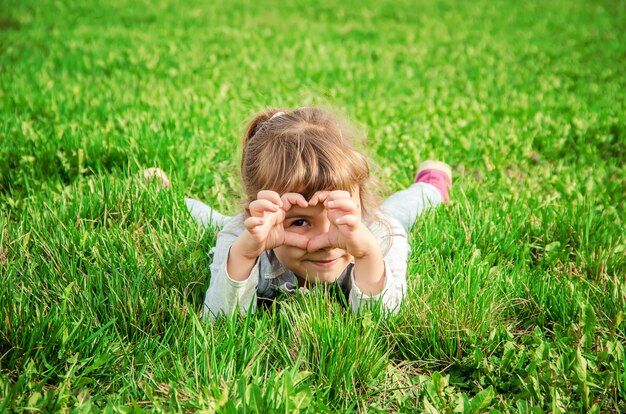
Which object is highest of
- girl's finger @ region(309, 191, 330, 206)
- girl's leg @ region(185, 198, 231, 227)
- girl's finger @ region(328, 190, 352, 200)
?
girl's finger @ region(328, 190, 352, 200)

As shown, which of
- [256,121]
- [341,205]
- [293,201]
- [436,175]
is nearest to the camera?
[341,205]

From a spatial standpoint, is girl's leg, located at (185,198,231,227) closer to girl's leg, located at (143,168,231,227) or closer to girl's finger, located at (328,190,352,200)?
girl's leg, located at (143,168,231,227)

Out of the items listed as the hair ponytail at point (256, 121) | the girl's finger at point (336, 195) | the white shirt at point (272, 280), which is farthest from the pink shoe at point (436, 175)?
the girl's finger at point (336, 195)

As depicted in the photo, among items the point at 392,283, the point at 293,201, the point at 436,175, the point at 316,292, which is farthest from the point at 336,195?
the point at 436,175

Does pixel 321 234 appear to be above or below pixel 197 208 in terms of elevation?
above

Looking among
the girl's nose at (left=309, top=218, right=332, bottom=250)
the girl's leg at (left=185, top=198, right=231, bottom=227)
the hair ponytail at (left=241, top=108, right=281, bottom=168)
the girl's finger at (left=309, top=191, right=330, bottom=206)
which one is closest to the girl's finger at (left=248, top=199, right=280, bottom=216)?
the girl's finger at (left=309, top=191, right=330, bottom=206)

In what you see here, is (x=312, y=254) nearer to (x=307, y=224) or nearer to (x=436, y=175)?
(x=307, y=224)

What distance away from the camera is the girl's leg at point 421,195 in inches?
135

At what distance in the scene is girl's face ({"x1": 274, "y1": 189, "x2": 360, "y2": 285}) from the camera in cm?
239

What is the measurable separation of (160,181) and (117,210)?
0.31m

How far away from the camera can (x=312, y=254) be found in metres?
2.49

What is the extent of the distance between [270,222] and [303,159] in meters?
0.34

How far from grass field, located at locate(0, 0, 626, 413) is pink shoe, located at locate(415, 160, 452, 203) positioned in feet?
0.26

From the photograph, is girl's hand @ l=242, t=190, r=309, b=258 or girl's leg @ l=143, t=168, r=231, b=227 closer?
girl's hand @ l=242, t=190, r=309, b=258
